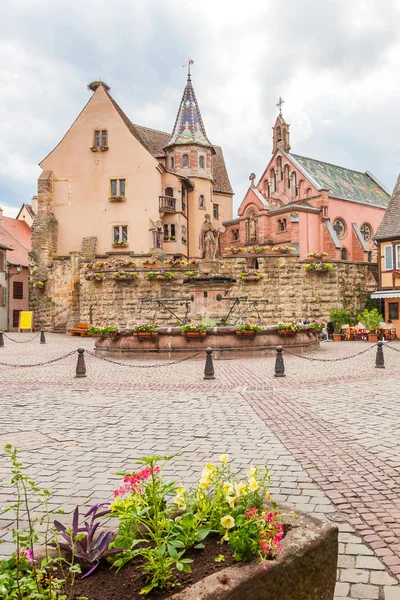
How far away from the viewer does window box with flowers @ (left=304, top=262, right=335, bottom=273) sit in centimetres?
3089

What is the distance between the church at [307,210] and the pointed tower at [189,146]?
20.1ft

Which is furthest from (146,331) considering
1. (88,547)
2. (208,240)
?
(88,547)

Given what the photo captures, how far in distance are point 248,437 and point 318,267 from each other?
25.4 metres

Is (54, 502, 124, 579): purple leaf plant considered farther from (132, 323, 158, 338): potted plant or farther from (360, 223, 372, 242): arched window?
(360, 223, 372, 242): arched window

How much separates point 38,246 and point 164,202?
10286mm

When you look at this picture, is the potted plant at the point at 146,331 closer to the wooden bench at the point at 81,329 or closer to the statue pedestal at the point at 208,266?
the statue pedestal at the point at 208,266

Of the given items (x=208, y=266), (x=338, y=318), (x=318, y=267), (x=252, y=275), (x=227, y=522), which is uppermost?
(x=318, y=267)

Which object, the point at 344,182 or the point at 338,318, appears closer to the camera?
the point at 338,318

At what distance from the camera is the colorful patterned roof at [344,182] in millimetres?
51219

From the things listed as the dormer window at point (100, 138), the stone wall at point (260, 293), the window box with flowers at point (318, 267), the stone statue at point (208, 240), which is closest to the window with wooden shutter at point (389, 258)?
the stone wall at point (260, 293)

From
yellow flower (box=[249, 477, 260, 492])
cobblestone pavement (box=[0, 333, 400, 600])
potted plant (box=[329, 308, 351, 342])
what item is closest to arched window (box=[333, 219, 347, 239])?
potted plant (box=[329, 308, 351, 342])

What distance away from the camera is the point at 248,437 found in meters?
6.74

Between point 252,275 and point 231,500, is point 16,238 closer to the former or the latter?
point 252,275

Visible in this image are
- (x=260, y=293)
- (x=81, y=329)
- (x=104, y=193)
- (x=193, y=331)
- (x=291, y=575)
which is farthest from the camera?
(x=104, y=193)
